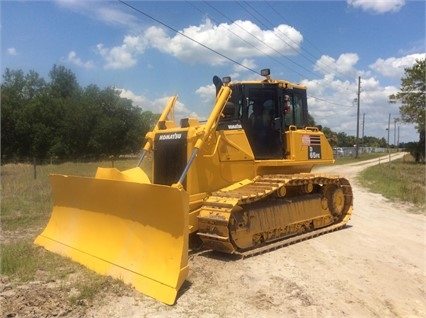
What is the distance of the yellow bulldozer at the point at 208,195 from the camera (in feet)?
19.5

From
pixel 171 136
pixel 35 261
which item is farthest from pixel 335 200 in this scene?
pixel 35 261

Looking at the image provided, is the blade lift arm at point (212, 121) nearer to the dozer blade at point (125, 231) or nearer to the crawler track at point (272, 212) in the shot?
the crawler track at point (272, 212)

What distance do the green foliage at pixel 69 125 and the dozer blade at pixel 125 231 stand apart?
44686 mm

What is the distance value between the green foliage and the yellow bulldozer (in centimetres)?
4369

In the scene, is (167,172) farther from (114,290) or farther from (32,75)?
(32,75)

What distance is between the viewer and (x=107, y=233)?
266 inches

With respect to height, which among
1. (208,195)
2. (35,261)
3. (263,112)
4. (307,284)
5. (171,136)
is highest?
(263,112)

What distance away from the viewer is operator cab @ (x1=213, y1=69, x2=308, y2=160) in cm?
862

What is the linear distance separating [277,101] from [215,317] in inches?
200

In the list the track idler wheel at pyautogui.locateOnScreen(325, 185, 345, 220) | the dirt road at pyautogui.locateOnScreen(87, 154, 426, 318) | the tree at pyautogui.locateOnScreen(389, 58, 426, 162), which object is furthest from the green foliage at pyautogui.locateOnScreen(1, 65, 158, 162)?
the dirt road at pyautogui.locateOnScreen(87, 154, 426, 318)

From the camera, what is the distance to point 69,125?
170 ft

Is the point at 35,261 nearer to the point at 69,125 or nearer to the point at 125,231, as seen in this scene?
the point at 125,231

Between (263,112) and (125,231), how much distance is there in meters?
3.80

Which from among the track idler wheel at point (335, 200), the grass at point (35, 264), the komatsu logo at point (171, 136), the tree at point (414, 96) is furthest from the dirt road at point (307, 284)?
the tree at point (414, 96)
